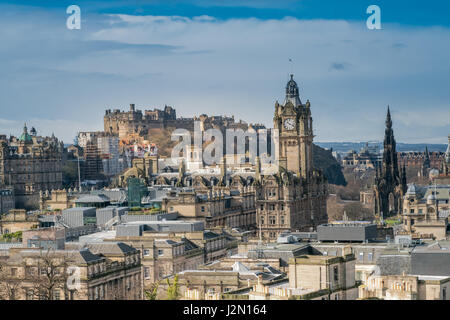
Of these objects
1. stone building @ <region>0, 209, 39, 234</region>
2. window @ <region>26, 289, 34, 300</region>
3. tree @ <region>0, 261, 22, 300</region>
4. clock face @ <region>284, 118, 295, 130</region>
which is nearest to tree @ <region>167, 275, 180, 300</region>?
window @ <region>26, 289, 34, 300</region>

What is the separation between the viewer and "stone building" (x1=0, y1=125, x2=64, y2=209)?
530 ft

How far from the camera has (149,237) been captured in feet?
268

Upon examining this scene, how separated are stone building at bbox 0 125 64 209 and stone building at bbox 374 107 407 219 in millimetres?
49115

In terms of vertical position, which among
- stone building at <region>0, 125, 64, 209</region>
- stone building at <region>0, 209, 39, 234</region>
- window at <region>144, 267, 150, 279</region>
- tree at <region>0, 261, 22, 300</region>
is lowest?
window at <region>144, 267, 150, 279</region>

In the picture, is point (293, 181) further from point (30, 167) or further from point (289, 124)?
point (30, 167)

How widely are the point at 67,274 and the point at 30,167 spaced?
4310 inches

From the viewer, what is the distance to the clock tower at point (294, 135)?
5340 inches

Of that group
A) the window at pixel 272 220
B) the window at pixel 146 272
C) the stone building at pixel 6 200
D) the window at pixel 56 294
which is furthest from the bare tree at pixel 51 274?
the stone building at pixel 6 200

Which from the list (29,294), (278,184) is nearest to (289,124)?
(278,184)

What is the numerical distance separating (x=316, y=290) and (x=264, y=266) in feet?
56.6

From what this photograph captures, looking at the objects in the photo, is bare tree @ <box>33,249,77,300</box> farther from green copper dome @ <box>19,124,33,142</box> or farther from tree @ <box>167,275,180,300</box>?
green copper dome @ <box>19,124,33,142</box>
